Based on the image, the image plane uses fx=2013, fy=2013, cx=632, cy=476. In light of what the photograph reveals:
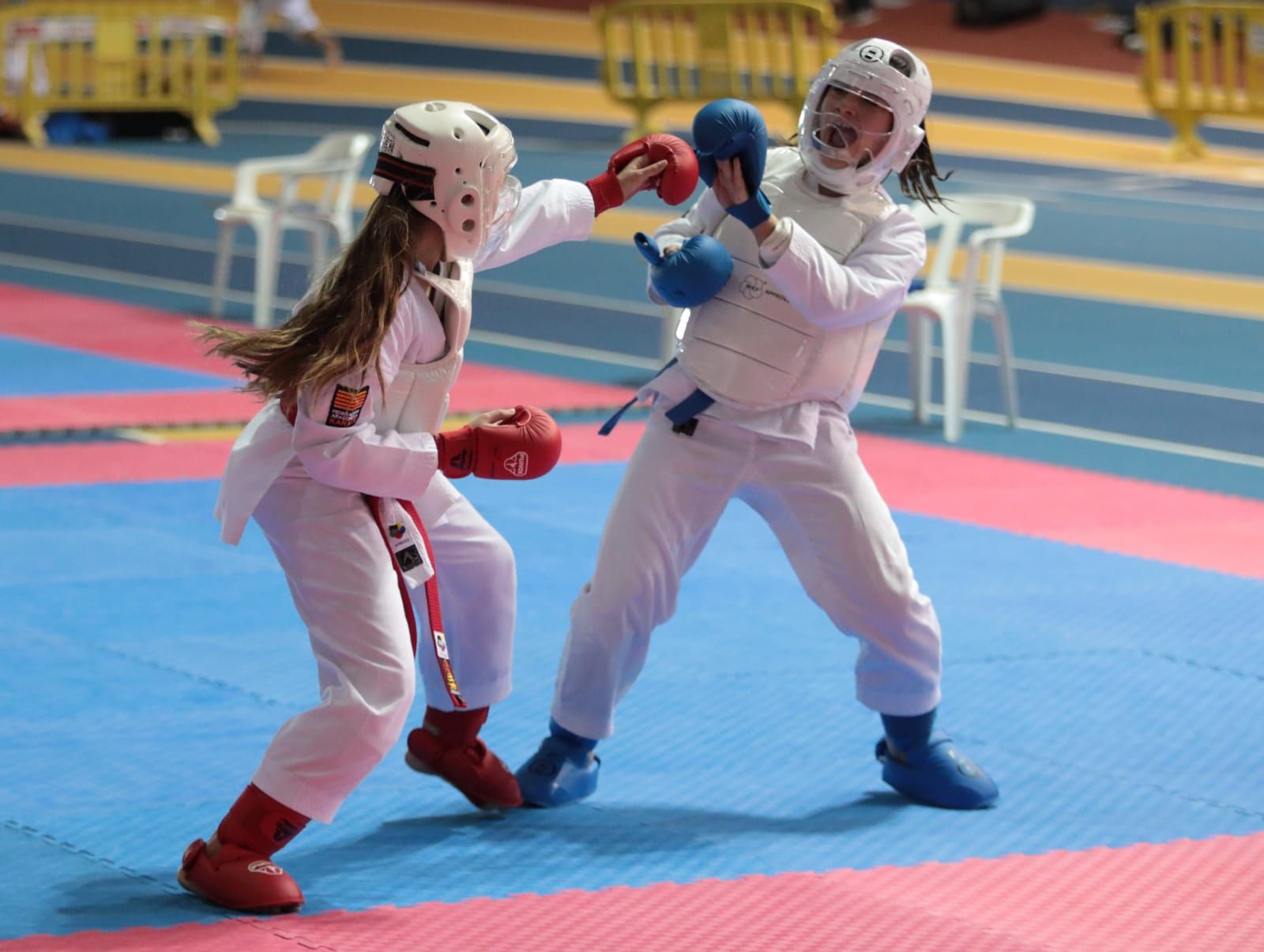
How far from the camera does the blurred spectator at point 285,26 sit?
25562mm

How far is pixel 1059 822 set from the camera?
16.1ft

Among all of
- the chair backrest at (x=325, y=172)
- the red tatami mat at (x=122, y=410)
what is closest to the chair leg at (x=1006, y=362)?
the red tatami mat at (x=122, y=410)

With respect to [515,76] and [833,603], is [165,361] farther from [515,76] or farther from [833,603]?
[515,76]

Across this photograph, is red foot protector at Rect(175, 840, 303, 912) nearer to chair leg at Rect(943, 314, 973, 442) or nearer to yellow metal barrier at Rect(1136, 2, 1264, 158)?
chair leg at Rect(943, 314, 973, 442)

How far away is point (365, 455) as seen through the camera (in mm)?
4062

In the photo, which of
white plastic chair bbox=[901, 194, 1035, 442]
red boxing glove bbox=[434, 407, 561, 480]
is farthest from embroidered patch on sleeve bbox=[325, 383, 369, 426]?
white plastic chair bbox=[901, 194, 1035, 442]

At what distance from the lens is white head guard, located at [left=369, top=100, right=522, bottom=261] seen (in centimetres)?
414

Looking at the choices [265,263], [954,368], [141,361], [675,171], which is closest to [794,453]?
[675,171]

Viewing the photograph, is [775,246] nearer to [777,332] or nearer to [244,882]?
[777,332]

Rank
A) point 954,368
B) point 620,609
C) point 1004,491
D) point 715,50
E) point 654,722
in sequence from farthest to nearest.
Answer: point 715,50 → point 954,368 → point 1004,491 → point 654,722 → point 620,609

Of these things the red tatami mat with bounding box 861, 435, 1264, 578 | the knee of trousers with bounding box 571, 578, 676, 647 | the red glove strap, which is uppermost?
the red glove strap

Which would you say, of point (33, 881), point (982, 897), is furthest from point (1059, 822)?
point (33, 881)

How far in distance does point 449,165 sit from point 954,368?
612cm

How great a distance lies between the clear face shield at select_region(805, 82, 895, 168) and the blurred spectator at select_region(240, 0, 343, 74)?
852 inches
